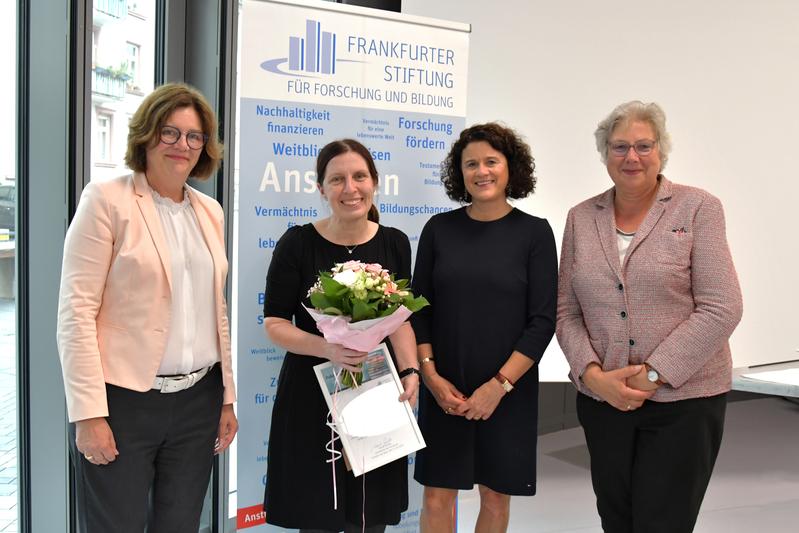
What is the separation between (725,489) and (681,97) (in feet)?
9.43

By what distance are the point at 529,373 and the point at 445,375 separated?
314mm

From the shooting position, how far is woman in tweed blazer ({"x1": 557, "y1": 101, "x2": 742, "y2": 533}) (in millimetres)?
2090

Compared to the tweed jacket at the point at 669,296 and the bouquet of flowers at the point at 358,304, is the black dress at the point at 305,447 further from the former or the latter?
the tweed jacket at the point at 669,296

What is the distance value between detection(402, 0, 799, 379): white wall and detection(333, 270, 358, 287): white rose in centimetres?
301

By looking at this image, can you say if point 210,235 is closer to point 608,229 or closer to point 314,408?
point 314,408

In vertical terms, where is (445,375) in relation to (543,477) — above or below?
above

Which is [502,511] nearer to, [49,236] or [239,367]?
[239,367]

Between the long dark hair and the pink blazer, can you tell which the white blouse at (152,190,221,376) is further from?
the long dark hair

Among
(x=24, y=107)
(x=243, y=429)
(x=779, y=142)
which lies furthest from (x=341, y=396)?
(x=779, y=142)

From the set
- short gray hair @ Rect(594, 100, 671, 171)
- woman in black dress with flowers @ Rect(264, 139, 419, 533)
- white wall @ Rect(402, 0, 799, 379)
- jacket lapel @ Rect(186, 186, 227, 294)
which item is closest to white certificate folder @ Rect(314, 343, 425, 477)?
woman in black dress with flowers @ Rect(264, 139, 419, 533)

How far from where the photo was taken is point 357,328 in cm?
195

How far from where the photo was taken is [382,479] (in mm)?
2281

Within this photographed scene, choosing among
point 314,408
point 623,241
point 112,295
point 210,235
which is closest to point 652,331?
point 623,241

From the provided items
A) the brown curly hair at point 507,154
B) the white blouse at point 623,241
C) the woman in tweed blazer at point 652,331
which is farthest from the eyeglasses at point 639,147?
the brown curly hair at point 507,154
